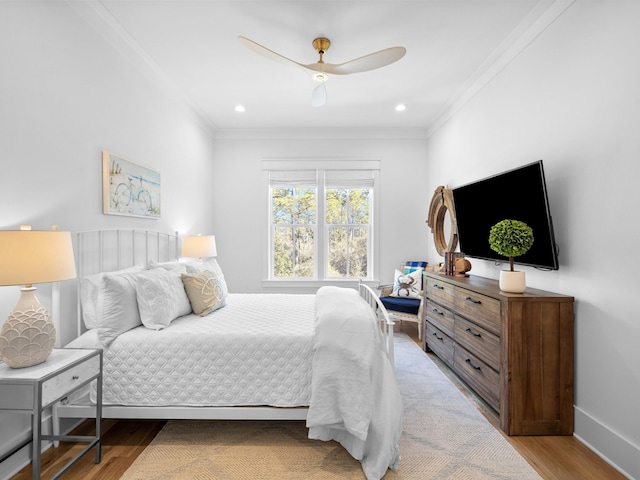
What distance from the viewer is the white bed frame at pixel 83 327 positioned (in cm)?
199

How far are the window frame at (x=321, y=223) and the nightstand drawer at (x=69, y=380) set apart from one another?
10.8ft

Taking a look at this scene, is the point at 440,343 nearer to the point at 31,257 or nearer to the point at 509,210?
the point at 509,210

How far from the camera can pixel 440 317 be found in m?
3.31

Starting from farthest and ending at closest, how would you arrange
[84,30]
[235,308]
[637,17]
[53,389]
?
1. [235,308]
2. [84,30]
3. [637,17]
4. [53,389]

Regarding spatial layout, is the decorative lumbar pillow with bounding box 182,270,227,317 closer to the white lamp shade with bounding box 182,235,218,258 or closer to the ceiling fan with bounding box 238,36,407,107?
the white lamp shade with bounding box 182,235,218,258

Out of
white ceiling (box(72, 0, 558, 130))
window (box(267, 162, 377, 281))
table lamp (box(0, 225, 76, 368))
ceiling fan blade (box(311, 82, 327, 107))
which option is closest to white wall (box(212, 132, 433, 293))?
window (box(267, 162, 377, 281))

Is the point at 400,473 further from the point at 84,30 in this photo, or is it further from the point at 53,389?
the point at 84,30

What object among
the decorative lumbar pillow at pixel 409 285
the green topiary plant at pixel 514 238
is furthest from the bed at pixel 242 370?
the decorative lumbar pillow at pixel 409 285

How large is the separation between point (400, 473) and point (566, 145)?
89.6 inches

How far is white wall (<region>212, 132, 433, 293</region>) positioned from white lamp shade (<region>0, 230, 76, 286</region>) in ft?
11.3

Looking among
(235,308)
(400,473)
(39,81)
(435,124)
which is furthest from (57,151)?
(435,124)

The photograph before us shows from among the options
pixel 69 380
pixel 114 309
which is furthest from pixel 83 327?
pixel 69 380

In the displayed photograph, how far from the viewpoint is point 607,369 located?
74.6 inches

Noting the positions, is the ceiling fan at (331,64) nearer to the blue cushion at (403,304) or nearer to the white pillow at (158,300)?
the white pillow at (158,300)
